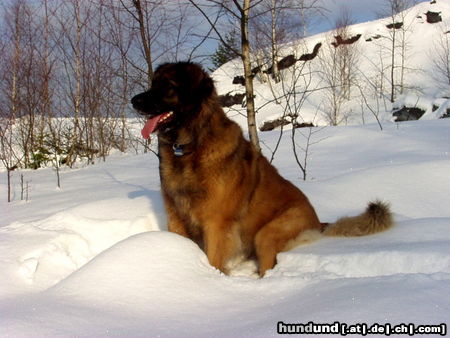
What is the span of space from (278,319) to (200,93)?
1.80 metres

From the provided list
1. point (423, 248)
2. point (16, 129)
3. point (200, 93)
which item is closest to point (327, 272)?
point (423, 248)

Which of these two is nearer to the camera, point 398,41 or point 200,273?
point 200,273

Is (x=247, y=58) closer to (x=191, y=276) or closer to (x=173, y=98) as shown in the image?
(x=173, y=98)

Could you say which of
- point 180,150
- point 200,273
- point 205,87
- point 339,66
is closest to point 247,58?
point 205,87

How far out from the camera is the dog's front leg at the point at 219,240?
110 inches

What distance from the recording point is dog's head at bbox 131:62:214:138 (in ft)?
9.03

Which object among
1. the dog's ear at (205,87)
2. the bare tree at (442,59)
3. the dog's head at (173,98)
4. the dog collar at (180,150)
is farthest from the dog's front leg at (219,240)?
the bare tree at (442,59)

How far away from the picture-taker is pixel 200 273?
7.39 feet

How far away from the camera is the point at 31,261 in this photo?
2.37 meters

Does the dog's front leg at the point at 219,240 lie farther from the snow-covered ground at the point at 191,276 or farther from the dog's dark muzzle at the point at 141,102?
the dog's dark muzzle at the point at 141,102

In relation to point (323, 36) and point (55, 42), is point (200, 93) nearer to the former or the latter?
point (55, 42)

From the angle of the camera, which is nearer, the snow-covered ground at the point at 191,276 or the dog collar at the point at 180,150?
the snow-covered ground at the point at 191,276

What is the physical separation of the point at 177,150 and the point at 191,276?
1031 millimetres

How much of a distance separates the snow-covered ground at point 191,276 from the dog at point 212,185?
173mm
